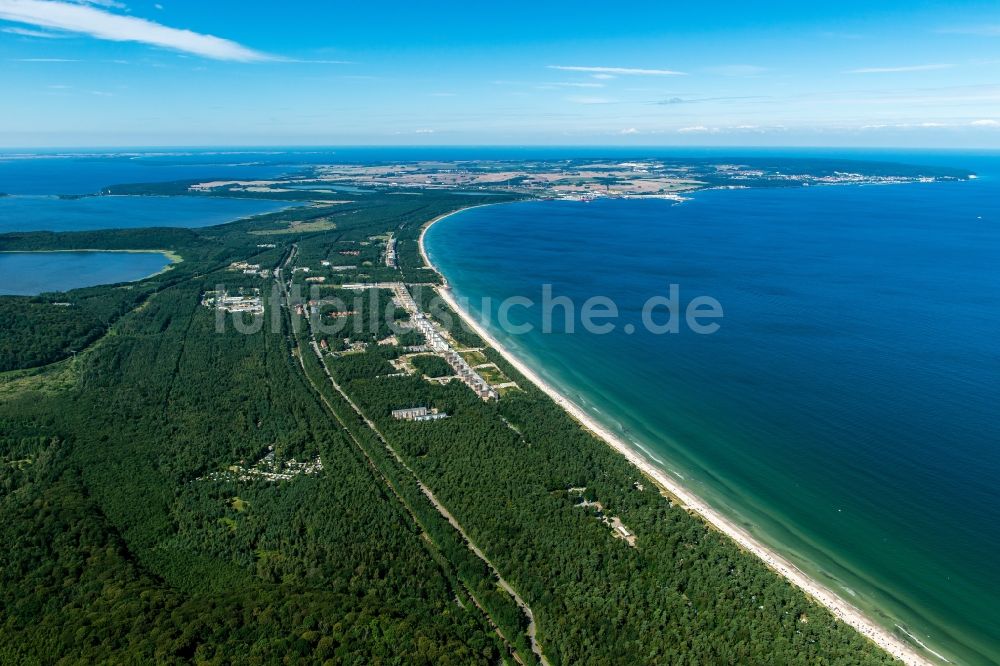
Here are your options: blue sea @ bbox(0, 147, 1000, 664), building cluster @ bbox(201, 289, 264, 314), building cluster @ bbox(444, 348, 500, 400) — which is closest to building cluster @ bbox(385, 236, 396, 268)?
blue sea @ bbox(0, 147, 1000, 664)

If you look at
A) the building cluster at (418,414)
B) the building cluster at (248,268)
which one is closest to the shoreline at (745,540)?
the building cluster at (418,414)

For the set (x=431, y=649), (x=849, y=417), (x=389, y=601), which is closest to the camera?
(x=431, y=649)

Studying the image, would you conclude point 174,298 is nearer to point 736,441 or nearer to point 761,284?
point 736,441

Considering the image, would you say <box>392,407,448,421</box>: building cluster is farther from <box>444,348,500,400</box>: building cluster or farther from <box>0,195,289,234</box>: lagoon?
<box>0,195,289,234</box>: lagoon

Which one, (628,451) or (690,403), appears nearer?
(628,451)

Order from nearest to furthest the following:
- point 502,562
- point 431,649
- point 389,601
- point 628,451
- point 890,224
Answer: point 431,649 → point 389,601 → point 502,562 → point 628,451 → point 890,224

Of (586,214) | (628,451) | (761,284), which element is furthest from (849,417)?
(586,214)
